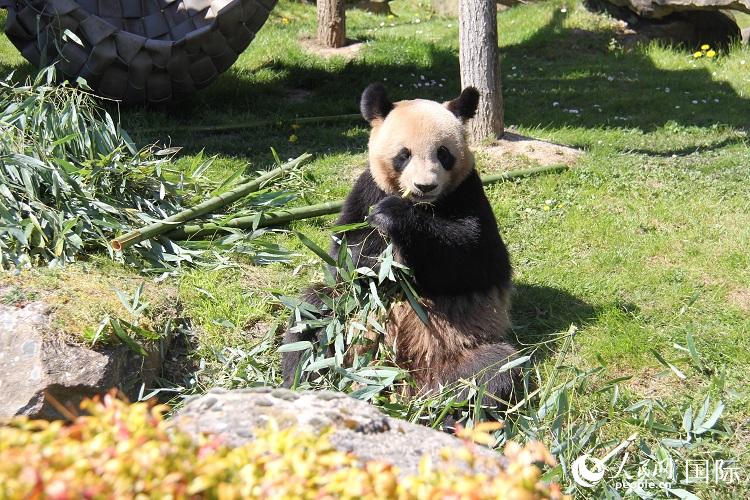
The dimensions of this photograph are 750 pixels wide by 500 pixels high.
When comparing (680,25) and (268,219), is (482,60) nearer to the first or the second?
(268,219)

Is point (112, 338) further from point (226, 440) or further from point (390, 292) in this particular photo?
point (226, 440)

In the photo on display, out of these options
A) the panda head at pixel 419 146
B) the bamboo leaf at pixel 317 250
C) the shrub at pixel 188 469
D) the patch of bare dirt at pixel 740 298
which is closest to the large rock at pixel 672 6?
the patch of bare dirt at pixel 740 298

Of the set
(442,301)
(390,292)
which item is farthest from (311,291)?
(442,301)

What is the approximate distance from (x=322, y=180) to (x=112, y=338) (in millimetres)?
2943

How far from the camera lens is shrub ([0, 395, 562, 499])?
143 cm

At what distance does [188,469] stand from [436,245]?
8.38ft

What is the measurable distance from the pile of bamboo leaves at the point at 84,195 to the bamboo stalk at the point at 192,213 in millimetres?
44

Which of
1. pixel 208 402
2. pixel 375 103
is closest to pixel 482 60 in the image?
pixel 375 103

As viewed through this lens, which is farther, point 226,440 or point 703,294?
point 703,294

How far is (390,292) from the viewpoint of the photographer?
417cm

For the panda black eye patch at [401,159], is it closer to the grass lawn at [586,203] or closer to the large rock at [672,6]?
the grass lawn at [586,203]

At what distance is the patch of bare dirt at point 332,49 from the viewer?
10.3m

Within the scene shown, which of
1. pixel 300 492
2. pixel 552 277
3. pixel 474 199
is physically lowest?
pixel 552 277

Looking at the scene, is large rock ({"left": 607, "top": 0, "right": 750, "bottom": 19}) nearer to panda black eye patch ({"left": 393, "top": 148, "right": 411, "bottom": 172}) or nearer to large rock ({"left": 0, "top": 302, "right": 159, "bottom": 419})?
panda black eye patch ({"left": 393, "top": 148, "right": 411, "bottom": 172})
